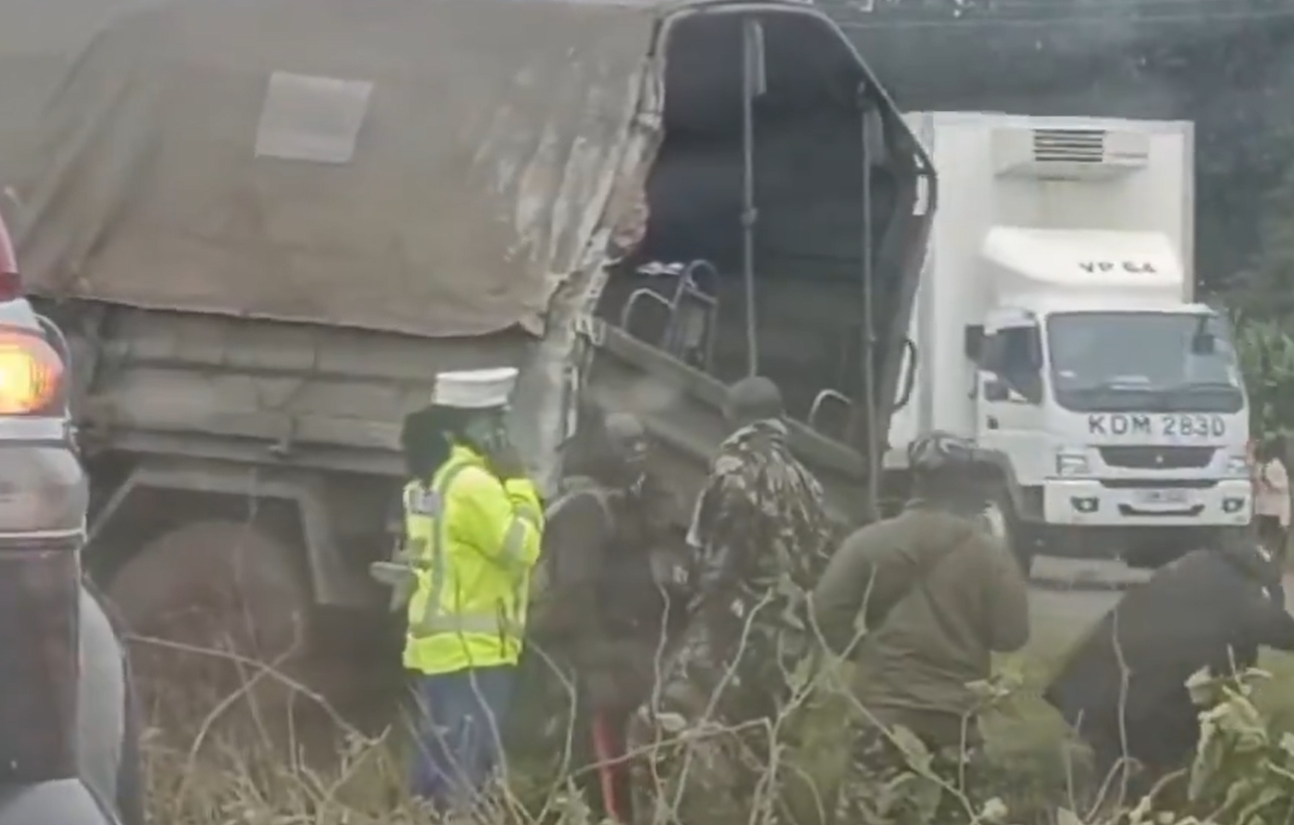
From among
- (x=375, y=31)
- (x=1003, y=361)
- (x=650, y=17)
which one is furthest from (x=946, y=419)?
(x=375, y=31)

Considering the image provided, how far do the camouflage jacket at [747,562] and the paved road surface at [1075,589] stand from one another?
1.60ft

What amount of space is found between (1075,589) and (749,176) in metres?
1.21

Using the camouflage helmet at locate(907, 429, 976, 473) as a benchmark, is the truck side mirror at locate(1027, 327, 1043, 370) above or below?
above

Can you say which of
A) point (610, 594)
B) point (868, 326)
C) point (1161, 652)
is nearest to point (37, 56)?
point (610, 594)

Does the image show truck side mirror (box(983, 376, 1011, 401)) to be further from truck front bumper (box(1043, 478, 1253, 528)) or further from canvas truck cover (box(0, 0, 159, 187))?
canvas truck cover (box(0, 0, 159, 187))

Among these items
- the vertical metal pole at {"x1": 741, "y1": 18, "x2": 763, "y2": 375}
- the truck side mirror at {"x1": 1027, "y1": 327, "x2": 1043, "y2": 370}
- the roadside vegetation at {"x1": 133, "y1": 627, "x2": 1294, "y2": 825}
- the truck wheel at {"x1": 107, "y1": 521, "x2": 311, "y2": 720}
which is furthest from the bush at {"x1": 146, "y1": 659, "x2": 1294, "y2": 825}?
the vertical metal pole at {"x1": 741, "y1": 18, "x2": 763, "y2": 375}

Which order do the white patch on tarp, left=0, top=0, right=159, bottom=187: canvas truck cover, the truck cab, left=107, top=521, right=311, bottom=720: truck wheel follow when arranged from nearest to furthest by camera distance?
the truck cab
the white patch on tarp
left=107, top=521, right=311, bottom=720: truck wheel
left=0, top=0, right=159, bottom=187: canvas truck cover

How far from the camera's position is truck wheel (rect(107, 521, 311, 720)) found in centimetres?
574

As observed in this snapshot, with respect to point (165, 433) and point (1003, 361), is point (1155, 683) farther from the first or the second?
point (165, 433)

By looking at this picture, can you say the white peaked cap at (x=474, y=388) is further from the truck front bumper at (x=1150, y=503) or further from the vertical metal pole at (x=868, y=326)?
the truck front bumper at (x=1150, y=503)

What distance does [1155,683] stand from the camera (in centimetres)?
554

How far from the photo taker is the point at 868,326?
5770 mm

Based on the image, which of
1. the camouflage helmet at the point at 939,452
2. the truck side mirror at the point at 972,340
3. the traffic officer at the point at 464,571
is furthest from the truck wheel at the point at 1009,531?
the traffic officer at the point at 464,571

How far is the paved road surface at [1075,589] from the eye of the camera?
5492 mm
